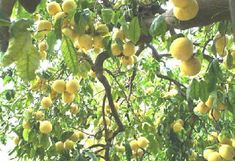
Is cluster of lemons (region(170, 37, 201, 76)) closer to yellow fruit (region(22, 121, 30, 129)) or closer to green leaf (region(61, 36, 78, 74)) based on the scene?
green leaf (region(61, 36, 78, 74))

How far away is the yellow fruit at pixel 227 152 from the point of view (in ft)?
6.56

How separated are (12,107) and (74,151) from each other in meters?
0.85

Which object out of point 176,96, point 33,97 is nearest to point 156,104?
point 176,96

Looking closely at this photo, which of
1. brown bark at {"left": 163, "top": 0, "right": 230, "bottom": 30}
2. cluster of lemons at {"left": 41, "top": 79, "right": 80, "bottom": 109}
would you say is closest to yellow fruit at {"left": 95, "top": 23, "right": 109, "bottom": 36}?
brown bark at {"left": 163, "top": 0, "right": 230, "bottom": 30}

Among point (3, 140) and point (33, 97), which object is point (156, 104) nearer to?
point (33, 97)

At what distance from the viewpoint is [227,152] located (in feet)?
6.57

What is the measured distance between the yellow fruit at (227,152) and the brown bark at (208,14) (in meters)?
0.74

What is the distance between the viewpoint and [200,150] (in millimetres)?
3281

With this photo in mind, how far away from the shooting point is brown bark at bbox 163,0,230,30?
1.38 meters

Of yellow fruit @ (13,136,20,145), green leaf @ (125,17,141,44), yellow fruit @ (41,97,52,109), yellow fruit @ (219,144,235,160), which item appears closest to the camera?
green leaf @ (125,17,141,44)

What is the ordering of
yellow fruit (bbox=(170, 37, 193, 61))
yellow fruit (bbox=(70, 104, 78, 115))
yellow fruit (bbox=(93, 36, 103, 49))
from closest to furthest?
1. yellow fruit (bbox=(170, 37, 193, 61))
2. yellow fruit (bbox=(93, 36, 103, 49))
3. yellow fruit (bbox=(70, 104, 78, 115))

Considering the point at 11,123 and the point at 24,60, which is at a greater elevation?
the point at 11,123

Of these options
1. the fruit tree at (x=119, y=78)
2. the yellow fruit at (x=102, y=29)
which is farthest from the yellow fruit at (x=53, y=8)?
the yellow fruit at (x=102, y=29)

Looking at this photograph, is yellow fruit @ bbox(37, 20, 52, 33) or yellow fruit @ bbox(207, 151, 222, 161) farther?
yellow fruit @ bbox(207, 151, 222, 161)
